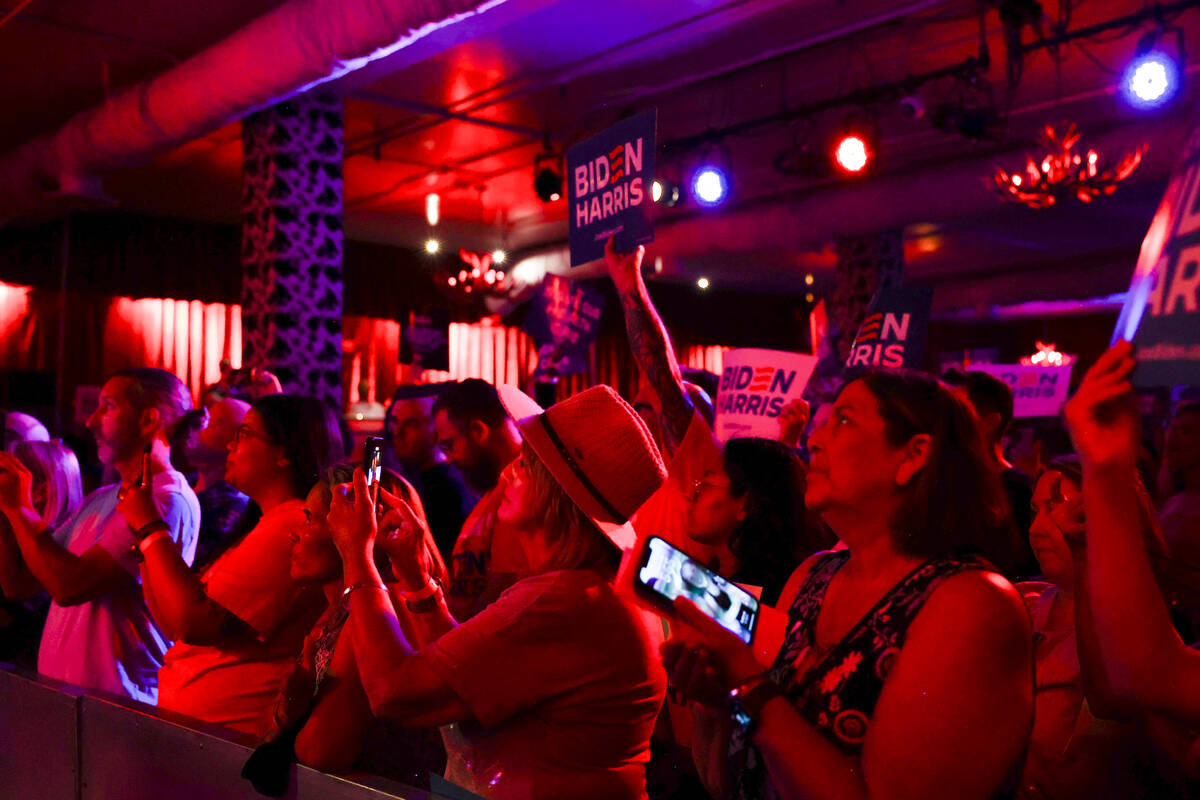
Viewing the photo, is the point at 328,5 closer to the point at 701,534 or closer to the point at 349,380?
the point at 701,534

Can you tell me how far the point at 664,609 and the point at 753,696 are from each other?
16 cm

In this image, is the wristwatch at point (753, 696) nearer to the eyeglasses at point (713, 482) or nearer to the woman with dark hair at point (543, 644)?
the woman with dark hair at point (543, 644)

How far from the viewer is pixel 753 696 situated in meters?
1.38

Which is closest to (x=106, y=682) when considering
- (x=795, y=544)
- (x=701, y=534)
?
(x=701, y=534)

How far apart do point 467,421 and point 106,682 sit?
1323mm

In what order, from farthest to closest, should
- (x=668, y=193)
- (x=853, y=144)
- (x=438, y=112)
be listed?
1. (x=668, y=193)
2. (x=438, y=112)
3. (x=853, y=144)

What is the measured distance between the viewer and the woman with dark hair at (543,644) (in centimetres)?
172

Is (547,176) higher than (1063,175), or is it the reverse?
(547,176)

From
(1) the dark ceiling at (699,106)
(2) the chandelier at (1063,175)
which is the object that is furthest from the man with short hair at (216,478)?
(2) the chandelier at (1063,175)

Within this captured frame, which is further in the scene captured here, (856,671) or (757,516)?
(757,516)

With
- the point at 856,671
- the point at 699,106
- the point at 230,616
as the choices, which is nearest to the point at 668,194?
the point at 699,106

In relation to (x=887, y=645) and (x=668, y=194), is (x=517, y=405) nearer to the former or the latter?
(x=887, y=645)

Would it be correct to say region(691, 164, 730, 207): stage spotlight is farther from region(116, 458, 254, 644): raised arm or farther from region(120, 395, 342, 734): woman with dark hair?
region(116, 458, 254, 644): raised arm

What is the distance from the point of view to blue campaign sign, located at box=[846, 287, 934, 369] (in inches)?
173
